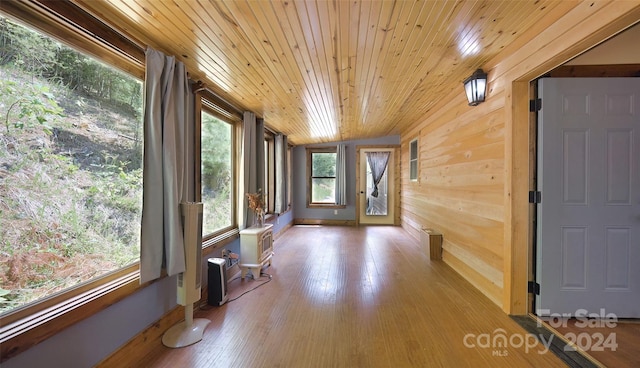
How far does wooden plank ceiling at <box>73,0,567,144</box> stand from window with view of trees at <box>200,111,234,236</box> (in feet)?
1.43

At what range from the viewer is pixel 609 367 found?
5.22 ft

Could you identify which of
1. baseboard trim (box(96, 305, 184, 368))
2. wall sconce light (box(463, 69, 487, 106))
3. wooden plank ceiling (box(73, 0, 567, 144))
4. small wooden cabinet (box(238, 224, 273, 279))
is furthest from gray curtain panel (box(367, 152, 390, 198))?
baseboard trim (box(96, 305, 184, 368))

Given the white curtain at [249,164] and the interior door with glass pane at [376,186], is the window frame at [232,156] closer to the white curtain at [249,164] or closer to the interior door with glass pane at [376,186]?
the white curtain at [249,164]

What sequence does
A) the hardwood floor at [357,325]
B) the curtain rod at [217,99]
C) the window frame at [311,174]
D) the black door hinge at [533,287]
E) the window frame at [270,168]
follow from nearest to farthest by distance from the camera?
A: the hardwood floor at [357,325], the black door hinge at [533,287], the curtain rod at [217,99], the window frame at [270,168], the window frame at [311,174]

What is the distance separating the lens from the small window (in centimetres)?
512

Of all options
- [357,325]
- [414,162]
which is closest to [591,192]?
[357,325]

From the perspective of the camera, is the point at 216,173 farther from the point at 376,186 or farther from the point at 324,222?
the point at 376,186

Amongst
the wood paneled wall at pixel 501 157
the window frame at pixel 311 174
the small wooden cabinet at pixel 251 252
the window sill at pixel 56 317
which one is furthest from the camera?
the window frame at pixel 311 174

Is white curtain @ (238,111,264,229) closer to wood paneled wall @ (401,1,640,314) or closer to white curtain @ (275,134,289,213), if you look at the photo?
white curtain @ (275,134,289,213)

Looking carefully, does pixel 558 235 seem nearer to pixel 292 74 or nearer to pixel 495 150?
pixel 495 150

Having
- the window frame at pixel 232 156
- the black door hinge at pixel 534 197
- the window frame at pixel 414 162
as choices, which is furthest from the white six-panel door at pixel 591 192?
the window frame at pixel 232 156

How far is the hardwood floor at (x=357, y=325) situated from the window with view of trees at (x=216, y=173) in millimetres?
807

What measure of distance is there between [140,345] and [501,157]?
3185 millimetres

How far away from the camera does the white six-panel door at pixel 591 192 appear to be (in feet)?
6.67
